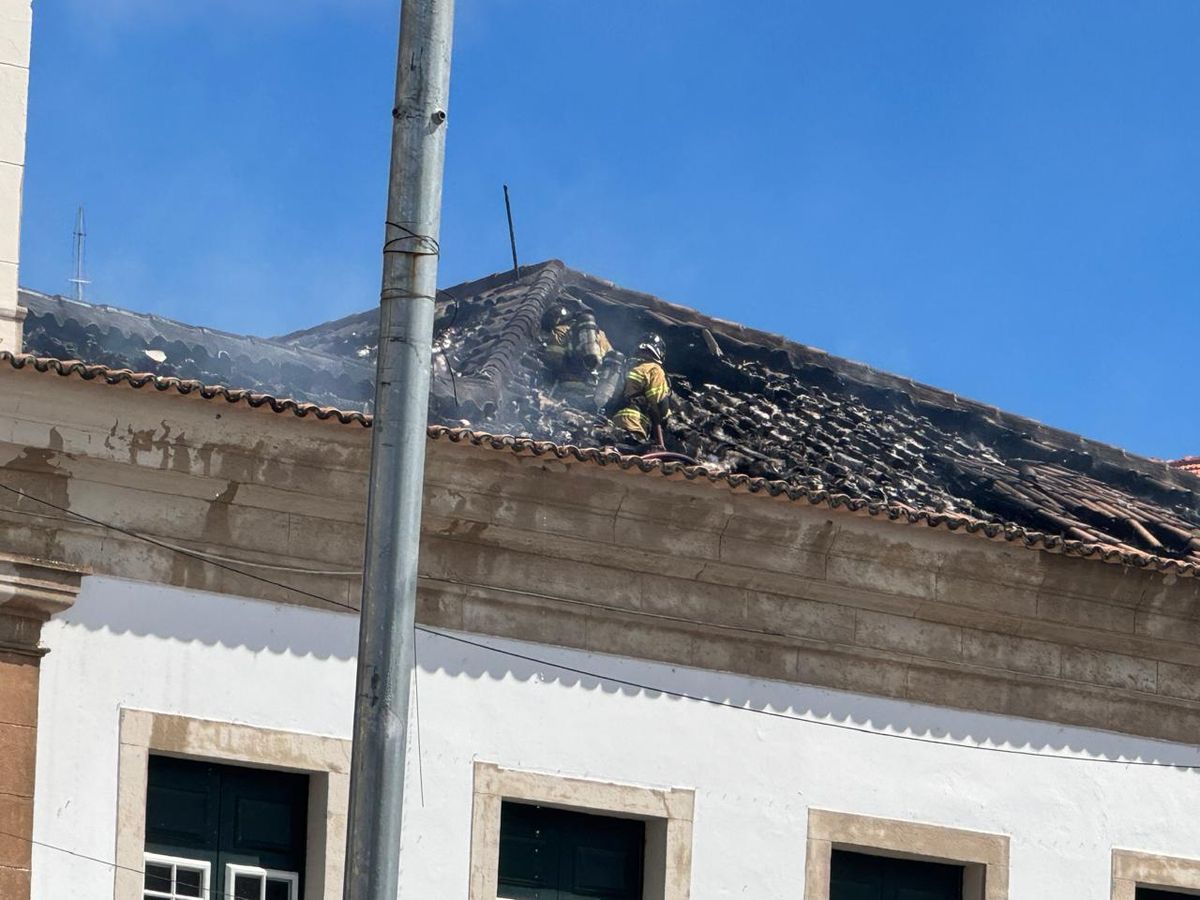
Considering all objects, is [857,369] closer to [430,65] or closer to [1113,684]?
[1113,684]

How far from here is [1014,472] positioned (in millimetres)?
18500

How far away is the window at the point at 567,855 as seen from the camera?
46.6 ft

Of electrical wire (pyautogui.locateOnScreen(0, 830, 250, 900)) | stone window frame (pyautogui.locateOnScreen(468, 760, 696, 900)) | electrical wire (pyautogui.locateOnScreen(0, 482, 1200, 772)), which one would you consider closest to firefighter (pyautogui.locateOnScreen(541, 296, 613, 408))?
electrical wire (pyautogui.locateOnScreen(0, 482, 1200, 772))

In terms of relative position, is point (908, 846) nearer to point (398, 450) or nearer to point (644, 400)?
point (644, 400)

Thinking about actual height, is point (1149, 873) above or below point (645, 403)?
below

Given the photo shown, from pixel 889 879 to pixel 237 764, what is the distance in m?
3.83

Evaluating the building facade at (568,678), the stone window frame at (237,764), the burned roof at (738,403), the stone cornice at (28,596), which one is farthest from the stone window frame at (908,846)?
the stone cornice at (28,596)

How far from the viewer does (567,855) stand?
1437cm

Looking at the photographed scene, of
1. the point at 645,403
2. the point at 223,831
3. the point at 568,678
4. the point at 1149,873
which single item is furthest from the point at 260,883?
the point at 1149,873

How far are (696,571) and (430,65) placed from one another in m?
6.24

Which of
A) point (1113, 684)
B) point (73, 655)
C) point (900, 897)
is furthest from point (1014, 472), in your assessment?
point (73, 655)

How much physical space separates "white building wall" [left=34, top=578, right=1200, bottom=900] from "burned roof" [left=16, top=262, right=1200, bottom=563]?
4.25 feet

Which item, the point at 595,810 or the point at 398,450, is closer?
the point at 398,450

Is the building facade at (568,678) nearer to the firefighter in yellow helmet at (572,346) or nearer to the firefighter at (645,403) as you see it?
the firefighter at (645,403)
